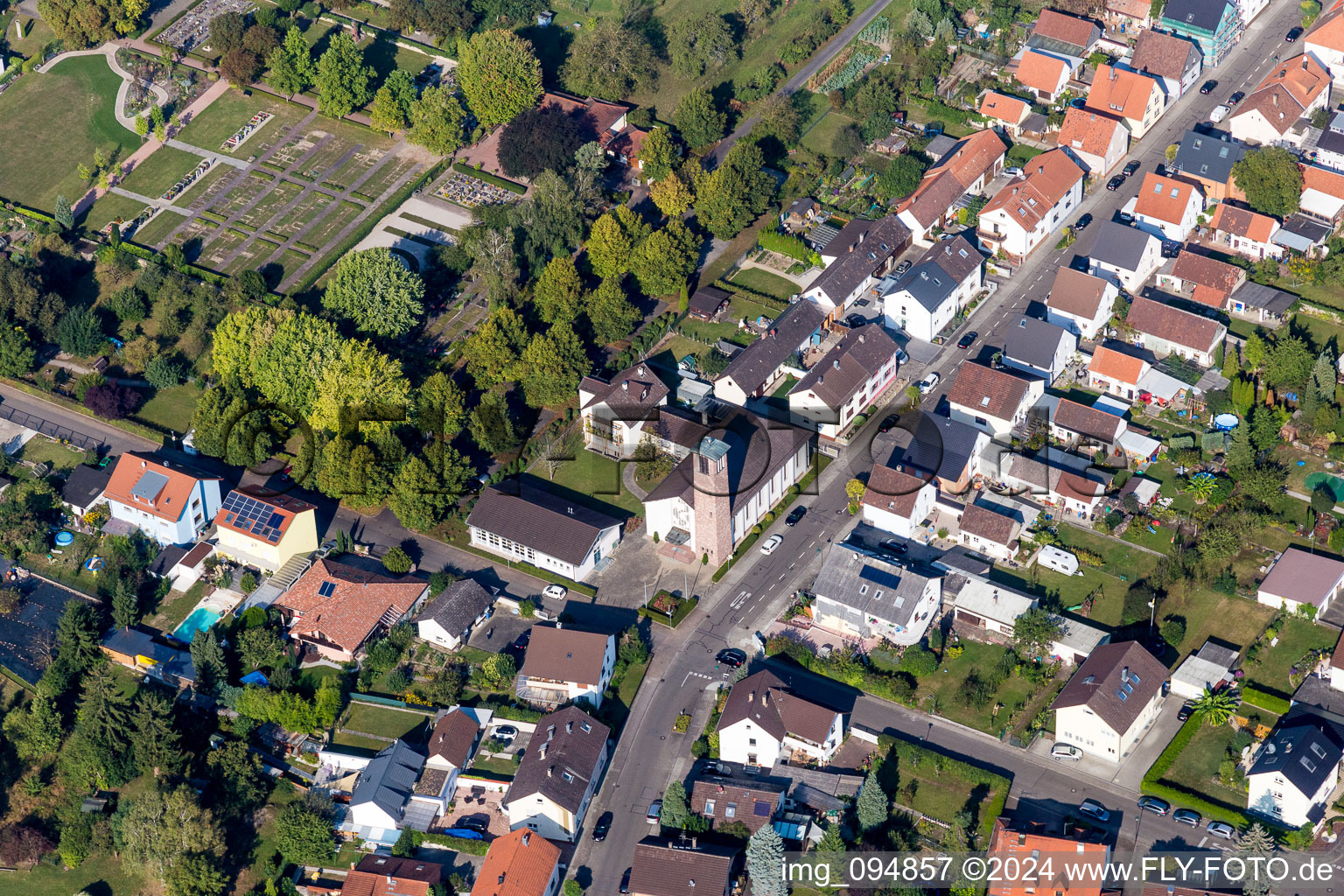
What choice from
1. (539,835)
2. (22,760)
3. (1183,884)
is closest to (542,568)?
(539,835)

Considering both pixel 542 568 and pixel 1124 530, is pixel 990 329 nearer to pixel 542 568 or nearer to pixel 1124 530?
pixel 1124 530

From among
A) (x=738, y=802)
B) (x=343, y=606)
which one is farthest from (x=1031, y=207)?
(x=343, y=606)

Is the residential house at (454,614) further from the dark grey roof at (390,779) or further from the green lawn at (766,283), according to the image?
the green lawn at (766,283)

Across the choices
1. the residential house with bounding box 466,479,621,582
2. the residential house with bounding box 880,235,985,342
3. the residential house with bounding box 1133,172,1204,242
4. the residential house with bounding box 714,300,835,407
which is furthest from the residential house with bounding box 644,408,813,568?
the residential house with bounding box 1133,172,1204,242

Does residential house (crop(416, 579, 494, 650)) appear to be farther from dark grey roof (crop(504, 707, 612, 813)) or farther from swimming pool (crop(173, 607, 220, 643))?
swimming pool (crop(173, 607, 220, 643))

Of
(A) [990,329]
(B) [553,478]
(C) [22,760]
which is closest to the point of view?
(C) [22,760]
